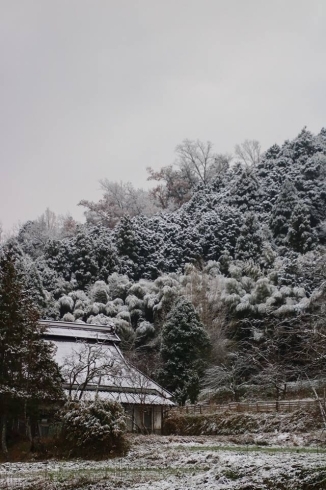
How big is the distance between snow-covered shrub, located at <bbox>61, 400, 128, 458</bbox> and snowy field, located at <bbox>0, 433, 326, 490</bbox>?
80 centimetres

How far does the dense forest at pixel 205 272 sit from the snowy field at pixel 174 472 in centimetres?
1361

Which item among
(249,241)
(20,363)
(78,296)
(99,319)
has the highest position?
(249,241)

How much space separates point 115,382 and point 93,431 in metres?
10.0

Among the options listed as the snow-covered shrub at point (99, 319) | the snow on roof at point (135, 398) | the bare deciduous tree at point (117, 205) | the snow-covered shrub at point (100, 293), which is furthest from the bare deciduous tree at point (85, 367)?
the bare deciduous tree at point (117, 205)

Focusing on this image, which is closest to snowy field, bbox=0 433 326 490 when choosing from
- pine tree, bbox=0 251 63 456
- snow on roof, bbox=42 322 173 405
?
pine tree, bbox=0 251 63 456

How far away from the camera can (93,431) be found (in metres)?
18.0

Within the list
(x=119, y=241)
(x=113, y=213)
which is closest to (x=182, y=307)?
(x=119, y=241)

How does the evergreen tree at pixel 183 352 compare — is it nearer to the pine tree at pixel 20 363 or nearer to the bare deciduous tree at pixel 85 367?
the bare deciduous tree at pixel 85 367

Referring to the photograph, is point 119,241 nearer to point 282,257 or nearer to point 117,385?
point 282,257

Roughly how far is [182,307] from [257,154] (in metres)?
41.2

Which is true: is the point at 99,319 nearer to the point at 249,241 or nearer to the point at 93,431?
the point at 249,241

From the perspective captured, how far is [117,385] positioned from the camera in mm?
27953

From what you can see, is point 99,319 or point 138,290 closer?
point 99,319

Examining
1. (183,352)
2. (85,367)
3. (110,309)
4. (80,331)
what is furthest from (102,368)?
(110,309)
